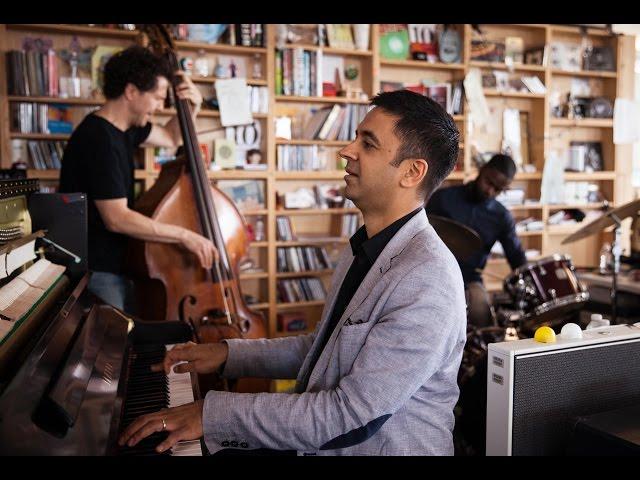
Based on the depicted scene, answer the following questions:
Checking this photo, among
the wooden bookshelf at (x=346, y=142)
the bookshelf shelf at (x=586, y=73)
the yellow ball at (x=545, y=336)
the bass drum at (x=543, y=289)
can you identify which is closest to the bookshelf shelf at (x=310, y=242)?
the wooden bookshelf at (x=346, y=142)

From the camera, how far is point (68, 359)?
122cm

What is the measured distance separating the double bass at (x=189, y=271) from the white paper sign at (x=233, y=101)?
1.67 meters

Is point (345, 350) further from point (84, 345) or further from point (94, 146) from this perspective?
point (94, 146)

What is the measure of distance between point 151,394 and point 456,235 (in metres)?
1.88

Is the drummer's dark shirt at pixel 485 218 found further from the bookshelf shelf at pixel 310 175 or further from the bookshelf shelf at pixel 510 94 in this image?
the bookshelf shelf at pixel 510 94

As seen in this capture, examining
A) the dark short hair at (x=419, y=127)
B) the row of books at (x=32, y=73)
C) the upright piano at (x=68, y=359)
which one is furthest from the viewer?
the row of books at (x=32, y=73)

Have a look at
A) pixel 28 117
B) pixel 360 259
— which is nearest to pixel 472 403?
pixel 360 259

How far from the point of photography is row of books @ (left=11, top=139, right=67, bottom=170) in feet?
13.0

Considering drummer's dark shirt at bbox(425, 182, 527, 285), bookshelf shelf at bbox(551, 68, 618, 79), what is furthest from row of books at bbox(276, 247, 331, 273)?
bookshelf shelf at bbox(551, 68, 618, 79)

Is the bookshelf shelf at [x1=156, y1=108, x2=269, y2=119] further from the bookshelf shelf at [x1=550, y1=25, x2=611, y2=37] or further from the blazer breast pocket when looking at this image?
the blazer breast pocket

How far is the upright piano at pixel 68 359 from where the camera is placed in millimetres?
1003
